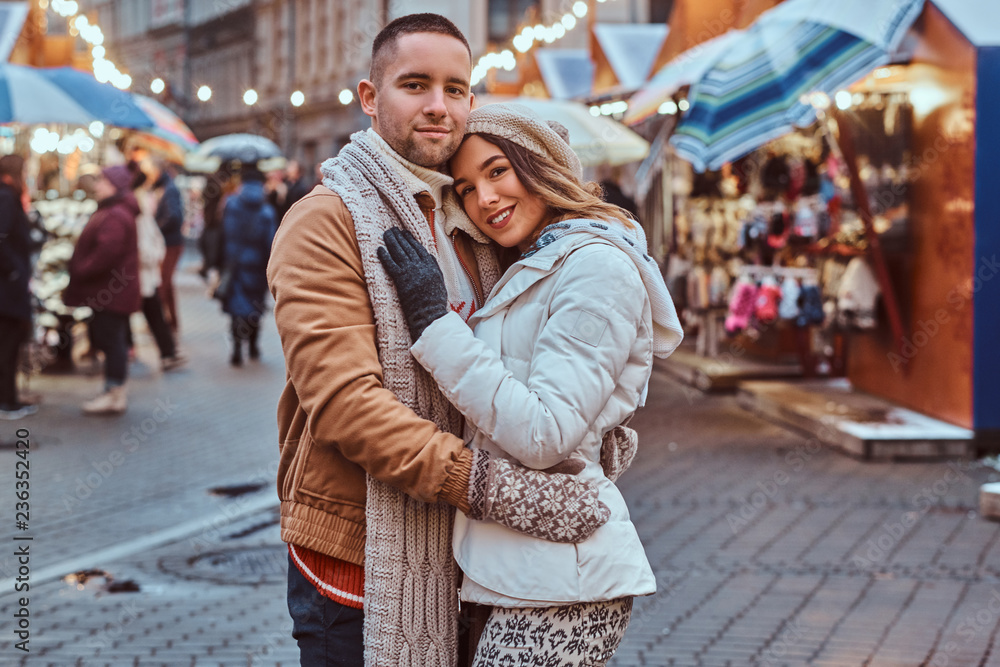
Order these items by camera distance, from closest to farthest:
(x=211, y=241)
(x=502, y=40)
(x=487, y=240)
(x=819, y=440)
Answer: (x=487, y=240)
(x=819, y=440)
(x=211, y=241)
(x=502, y=40)

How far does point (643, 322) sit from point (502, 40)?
3973cm

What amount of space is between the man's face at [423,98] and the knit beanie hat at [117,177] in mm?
8432

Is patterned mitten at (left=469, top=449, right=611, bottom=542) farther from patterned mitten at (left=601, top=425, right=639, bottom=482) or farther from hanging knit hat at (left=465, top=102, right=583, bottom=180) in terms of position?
hanging knit hat at (left=465, top=102, right=583, bottom=180)

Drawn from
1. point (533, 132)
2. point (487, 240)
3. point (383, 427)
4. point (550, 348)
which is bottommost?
point (383, 427)

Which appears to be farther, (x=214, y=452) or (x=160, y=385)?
(x=160, y=385)

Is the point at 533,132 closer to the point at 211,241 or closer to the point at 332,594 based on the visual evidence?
the point at 332,594

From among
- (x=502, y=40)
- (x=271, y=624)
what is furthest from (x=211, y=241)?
(x=502, y=40)

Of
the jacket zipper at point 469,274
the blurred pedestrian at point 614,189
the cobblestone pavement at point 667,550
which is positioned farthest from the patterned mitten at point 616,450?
the blurred pedestrian at point 614,189

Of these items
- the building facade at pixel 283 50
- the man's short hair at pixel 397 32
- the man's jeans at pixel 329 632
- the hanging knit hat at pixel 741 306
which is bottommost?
the hanging knit hat at pixel 741 306

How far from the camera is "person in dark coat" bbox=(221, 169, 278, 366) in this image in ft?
44.8

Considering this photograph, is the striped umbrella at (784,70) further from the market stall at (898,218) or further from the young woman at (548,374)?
the young woman at (548,374)

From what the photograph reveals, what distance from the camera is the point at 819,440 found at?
32.1 ft

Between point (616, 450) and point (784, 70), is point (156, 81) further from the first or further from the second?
point (616, 450)

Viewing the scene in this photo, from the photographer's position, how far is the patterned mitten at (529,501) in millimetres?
2359
